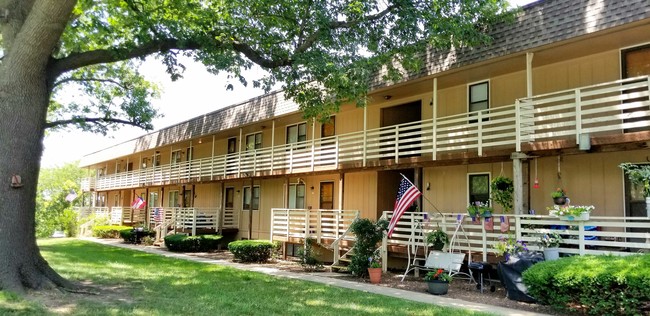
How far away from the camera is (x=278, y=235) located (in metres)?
19.2

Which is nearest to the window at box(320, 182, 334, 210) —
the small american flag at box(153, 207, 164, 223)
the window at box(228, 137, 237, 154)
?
the window at box(228, 137, 237, 154)

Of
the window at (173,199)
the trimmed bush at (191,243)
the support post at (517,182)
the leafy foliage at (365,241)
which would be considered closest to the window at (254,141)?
the trimmed bush at (191,243)

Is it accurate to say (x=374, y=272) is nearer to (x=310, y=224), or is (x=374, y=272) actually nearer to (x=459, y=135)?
(x=459, y=135)

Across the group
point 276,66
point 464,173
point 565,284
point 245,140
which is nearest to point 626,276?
point 565,284

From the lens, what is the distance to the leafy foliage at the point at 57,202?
3703 centimetres

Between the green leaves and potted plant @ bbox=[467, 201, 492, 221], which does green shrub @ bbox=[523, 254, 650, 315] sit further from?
the green leaves

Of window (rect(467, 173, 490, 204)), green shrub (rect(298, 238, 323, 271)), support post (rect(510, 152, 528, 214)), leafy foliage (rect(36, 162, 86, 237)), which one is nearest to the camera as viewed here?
support post (rect(510, 152, 528, 214))

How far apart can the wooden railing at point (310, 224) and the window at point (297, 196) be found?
148 centimetres

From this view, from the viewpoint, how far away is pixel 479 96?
47.0 feet

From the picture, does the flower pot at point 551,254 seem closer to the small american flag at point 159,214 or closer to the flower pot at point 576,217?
the flower pot at point 576,217

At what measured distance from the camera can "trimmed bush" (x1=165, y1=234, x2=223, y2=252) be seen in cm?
2159

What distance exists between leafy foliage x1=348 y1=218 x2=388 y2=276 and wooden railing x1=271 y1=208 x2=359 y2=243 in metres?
2.40

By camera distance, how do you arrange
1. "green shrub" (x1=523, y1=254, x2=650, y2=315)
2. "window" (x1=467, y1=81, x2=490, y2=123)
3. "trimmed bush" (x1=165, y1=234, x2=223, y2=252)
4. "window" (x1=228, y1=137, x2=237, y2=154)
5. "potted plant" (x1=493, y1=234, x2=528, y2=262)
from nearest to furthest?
"green shrub" (x1=523, y1=254, x2=650, y2=315), "potted plant" (x1=493, y1=234, x2=528, y2=262), "window" (x1=467, y1=81, x2=490, y2=123), "trimmed bush" (x1=165, y1=234, x2=223, y2=252), "window" (x1=228, y1=137, x2=237, y2=154)

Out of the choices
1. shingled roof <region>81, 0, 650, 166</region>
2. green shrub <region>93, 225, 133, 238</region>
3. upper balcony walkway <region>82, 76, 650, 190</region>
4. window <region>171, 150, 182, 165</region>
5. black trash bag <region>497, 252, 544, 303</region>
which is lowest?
green shrub <region>93, 225, 133, 238</region>
